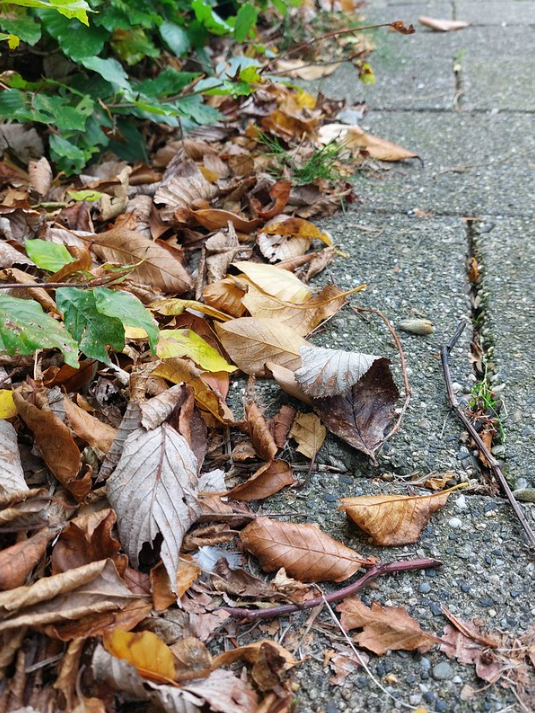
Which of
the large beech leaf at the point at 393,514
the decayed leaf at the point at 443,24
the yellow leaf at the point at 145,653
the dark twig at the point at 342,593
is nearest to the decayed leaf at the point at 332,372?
the large beech leaf at the point at 393,514

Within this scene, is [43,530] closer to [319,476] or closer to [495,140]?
[319,476]

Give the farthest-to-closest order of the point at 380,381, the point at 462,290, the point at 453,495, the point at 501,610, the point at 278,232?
the point at 278,232 < the point at 462,290 < the point at 380,381 < the point at 453,495 < the point at 501,610

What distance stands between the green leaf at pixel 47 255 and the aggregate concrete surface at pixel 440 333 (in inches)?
20.5

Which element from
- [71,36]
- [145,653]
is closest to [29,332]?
[145,653]

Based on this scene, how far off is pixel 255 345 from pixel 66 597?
2.14 feet

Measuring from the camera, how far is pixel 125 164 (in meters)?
2.00

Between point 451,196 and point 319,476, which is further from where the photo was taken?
point 451,196

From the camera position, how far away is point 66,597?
0.89 metres

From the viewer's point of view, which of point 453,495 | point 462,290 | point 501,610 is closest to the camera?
point 501,610

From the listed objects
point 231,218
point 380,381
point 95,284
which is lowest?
point 380,381

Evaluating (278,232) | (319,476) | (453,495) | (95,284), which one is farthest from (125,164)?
(453,495)

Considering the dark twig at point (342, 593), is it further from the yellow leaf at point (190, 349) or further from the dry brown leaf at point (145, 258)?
the dry brown leaf at point (145, 258)

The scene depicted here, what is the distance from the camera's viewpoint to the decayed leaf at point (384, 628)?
3.00 feet

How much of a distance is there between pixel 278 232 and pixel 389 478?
0.87m
